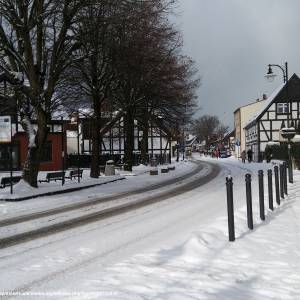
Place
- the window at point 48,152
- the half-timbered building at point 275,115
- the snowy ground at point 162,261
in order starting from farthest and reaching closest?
the half-timbered building at point 275,115 → the window at point 48,152 → the snowy ground at point 162,261

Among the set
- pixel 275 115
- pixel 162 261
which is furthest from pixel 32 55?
pixel 275 115

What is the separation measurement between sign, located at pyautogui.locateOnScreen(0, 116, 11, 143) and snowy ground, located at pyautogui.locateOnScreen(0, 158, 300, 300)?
29.8 feet

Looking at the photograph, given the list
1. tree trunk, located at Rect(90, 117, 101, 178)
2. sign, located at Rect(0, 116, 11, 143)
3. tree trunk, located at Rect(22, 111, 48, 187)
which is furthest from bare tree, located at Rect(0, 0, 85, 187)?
tree trunk, located at Rect(90, 117, 101, 178)

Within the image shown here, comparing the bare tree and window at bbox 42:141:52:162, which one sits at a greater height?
the bare tree

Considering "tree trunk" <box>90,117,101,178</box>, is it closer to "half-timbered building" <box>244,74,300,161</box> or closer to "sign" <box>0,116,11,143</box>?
"sign" <box>0,116,11,143</box>

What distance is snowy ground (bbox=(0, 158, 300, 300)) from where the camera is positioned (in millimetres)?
6066

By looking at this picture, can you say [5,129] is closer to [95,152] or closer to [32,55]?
[32,55]

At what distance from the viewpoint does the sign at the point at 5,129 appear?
66.7 ft

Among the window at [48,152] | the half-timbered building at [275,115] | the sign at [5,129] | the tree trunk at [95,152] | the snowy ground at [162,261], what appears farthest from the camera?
the half-timbered building at [275,115]

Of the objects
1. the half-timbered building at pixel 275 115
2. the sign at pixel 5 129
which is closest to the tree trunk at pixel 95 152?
the sign at pixel 5 129

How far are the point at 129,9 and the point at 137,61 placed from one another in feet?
18.7

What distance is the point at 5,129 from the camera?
20484 mm

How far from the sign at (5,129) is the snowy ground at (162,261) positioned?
358 inches

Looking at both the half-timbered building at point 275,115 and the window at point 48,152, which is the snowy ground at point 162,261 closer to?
the window at point 48,152
